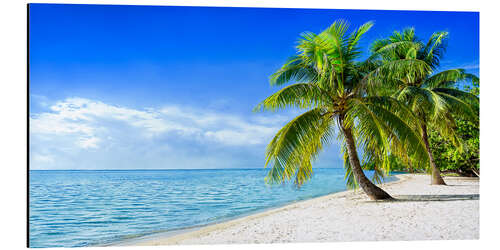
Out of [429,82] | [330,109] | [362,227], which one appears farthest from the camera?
[429,82]

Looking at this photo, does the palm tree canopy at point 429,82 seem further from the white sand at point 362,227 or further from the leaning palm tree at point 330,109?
the white sand at point 362,227

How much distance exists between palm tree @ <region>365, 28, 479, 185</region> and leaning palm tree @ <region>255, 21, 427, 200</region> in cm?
43

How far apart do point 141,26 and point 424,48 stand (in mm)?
6688

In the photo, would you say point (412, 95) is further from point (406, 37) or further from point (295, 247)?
point (295, 247)

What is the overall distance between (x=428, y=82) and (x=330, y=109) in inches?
156

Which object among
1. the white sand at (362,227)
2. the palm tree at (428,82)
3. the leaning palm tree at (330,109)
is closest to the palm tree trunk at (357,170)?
the leaning palm tree at (330,109)

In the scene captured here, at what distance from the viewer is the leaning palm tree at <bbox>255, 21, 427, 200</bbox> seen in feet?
16.4

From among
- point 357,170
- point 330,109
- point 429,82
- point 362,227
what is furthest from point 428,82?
point 362,227

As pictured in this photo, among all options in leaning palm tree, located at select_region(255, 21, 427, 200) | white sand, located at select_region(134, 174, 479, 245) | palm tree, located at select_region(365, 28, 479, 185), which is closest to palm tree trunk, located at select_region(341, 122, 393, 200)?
leaning palm tree, located at select_region(255, 21, 427, 200)

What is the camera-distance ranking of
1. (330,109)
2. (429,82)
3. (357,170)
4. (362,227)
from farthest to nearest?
1. (429,82)
2. (357,170)
3. (330,109)
4. (362,227)

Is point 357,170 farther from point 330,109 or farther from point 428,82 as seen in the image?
point 428,82

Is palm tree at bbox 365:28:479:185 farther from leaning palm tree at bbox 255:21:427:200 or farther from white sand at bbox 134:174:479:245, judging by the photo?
white sand at bbox 134:174:479:245

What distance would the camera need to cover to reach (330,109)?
18.6 ft
